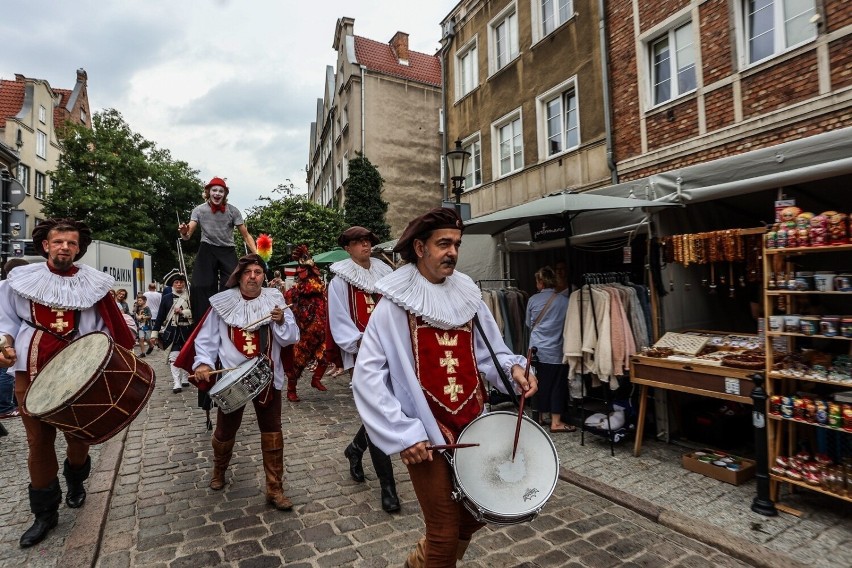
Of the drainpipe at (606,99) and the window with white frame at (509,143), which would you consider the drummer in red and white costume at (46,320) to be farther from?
the window with white frame at (509,143)

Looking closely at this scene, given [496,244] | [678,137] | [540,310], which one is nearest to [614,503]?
[540,310]

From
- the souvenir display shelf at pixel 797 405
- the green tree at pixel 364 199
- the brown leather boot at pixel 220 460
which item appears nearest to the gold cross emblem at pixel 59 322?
the brown leather boot at pixel 220 460

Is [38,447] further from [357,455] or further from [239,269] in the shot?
[357,455]

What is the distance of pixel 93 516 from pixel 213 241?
310 cm

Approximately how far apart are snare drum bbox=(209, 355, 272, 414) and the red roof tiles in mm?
25140

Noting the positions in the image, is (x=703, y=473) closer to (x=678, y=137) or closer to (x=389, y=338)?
(x=389, y=338)

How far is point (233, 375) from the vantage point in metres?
3.85

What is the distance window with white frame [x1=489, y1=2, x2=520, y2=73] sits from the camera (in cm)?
1415

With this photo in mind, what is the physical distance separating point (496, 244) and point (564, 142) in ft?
15.7

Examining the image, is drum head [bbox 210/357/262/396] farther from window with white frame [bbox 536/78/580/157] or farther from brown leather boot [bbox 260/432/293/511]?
window with white frame [bbox 536/78/580/157]

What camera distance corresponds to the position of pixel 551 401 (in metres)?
6.54

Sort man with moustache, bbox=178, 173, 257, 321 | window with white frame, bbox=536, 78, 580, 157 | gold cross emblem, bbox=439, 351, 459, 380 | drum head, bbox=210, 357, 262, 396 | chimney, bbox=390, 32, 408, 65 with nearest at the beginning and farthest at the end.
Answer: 1. gold cross emblem, bbox=439, 351, 459, 380
2. drum head, bbox=210, 357, 262, 396
3. man with moustache, bbox=178, 173, 257, 321
4. window with white frame, bbox=536, 78, 580, 157
5. chimney, bbox=390, 32, 408, 65

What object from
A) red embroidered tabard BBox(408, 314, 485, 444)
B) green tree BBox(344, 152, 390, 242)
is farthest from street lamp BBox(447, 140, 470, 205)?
green tree BBox(344, 152, 390, 242)

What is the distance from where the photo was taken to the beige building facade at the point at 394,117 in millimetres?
25938
